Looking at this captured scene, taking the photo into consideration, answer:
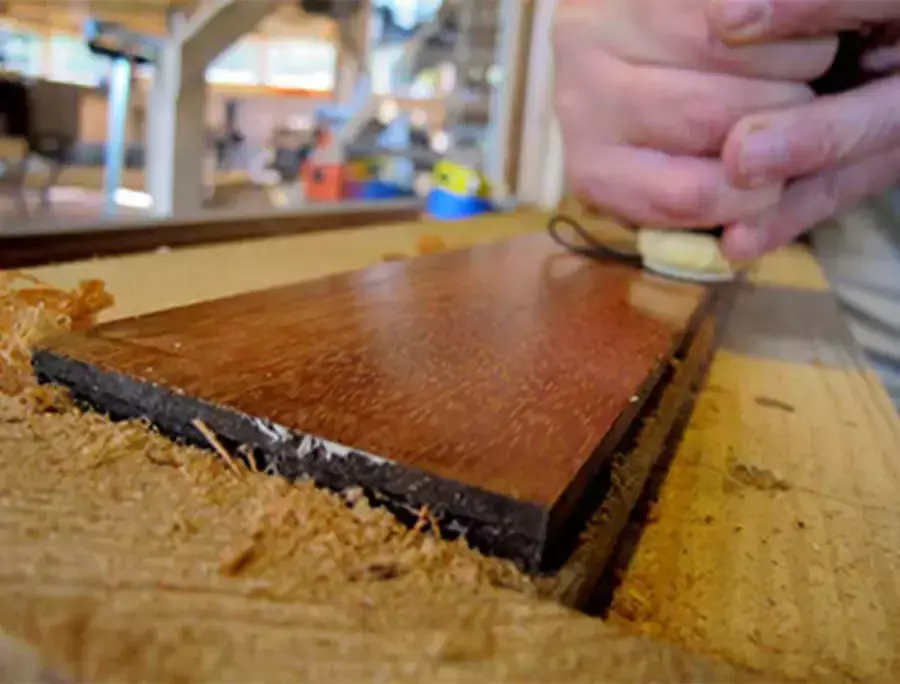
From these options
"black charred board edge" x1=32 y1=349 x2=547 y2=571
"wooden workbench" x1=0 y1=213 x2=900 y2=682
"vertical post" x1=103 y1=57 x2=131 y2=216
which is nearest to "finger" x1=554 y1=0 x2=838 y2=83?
"wooden workbench" x1=0 y1=213 x2=900 y2=682

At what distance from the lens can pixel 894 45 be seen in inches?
19.3

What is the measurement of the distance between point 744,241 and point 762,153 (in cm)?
9

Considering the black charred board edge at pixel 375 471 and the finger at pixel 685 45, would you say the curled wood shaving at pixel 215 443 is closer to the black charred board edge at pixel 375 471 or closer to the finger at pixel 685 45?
the black charred board edge at pixel 375 471

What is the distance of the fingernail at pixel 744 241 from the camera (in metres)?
0.54

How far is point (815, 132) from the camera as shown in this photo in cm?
46

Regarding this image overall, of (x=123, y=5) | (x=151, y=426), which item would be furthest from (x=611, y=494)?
(x=123, y=5)

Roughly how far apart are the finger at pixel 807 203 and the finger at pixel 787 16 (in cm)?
11

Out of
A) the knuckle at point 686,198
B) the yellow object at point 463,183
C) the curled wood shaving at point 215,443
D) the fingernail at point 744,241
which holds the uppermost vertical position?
the yellow object at point 463,183

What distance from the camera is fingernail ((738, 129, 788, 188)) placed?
460 millimetres

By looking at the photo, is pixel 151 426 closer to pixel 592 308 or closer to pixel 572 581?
pixel 572 581

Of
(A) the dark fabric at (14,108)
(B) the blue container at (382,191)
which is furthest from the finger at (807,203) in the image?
(A) the dark fabric at (14,108)

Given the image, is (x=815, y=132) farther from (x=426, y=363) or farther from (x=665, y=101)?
(x=426, y=363)

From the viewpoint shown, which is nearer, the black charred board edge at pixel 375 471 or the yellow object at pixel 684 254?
the black charred board edge at pixel 375 471

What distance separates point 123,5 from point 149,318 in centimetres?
471
